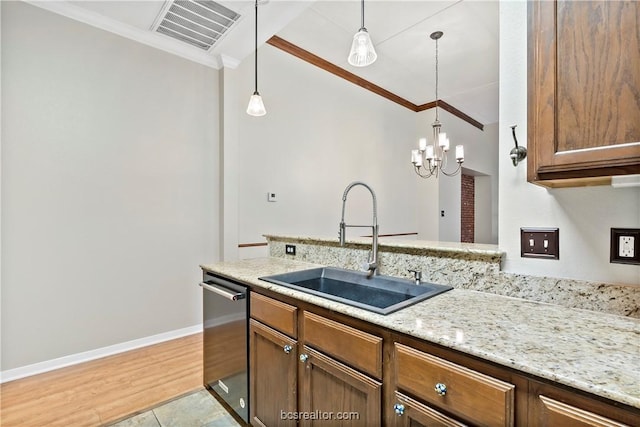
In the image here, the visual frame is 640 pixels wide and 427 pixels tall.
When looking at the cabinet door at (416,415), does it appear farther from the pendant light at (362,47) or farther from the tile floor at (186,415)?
the pendant light at (362,47)

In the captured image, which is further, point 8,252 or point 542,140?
point 8,252

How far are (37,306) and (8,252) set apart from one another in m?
0.46

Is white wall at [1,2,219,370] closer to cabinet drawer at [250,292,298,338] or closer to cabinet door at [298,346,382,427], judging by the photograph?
cabinet drawer at [250,292,298,338]

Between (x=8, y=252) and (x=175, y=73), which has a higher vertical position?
(x=175, y=73)

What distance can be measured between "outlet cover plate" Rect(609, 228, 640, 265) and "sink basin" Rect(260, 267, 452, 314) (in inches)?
22.9

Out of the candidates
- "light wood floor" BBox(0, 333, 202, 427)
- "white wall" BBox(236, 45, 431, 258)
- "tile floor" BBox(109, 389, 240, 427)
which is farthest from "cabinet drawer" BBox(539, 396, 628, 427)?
"white wall" BBox(236, 45, 431, 258)

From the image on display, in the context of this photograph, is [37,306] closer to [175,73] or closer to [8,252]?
[8,252]

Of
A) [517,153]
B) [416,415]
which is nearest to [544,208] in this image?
[517,153]

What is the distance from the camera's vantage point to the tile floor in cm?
179

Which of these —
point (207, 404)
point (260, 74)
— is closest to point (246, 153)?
point (260, 74)

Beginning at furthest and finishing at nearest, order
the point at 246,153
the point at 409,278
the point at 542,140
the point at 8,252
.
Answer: the point at 246,153
the point at 8,252
the point at 409,278
the point at 542,140

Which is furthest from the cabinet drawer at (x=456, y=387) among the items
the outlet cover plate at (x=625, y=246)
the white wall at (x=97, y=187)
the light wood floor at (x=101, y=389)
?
the white wall at (x=97, y=187)

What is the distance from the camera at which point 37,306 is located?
2.35m

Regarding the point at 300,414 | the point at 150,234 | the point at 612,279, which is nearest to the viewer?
the point at 612,279
